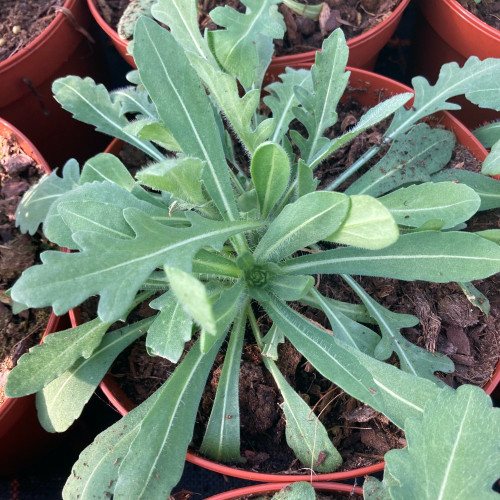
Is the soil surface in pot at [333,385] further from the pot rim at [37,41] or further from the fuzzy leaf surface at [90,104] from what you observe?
the pot rim at [37,41]

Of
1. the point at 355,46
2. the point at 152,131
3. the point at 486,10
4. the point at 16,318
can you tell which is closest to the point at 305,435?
the point at 152,131

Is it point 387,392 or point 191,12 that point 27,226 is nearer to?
point 191,12

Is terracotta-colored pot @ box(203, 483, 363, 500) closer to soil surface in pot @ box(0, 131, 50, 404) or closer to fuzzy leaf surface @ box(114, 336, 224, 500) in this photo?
fuzzy leaf surface @ box(114, 336, 224, 500)

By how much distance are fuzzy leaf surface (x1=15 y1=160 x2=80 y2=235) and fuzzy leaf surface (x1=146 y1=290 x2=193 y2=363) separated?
0.45 m

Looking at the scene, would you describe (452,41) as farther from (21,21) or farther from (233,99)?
(21,21)

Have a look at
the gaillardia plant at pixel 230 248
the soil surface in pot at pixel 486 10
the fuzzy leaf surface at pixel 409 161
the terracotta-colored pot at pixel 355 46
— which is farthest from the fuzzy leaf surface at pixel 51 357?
the soil surface in pot at pixel 486 10

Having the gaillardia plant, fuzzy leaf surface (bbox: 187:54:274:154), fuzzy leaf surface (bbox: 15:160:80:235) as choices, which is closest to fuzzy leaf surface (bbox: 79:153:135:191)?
the gaillardia plant

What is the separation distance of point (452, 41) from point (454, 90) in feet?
1.20

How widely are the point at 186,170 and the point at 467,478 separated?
55cm

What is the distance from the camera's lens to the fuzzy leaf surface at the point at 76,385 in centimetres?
93

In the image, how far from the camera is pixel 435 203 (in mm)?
812

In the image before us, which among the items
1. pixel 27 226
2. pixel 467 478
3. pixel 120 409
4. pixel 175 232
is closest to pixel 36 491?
pixel 120 409

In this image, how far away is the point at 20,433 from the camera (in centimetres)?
106

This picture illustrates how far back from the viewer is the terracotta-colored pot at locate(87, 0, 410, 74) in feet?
3.90
